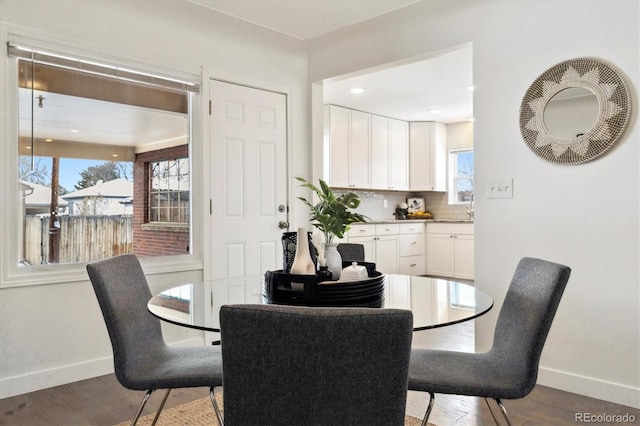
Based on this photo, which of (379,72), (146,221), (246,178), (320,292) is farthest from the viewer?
(379,72)

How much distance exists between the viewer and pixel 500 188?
3.09 m

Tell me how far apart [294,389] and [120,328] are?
1005mm

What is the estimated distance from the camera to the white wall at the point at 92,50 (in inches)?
109

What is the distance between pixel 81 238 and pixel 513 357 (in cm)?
262

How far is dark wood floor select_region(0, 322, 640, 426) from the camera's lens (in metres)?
2.40

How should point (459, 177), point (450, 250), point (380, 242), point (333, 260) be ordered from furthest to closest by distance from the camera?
point (459, 177) < point (450, 250) < point (380, 242) < point (333, 260)

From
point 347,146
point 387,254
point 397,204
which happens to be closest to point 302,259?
point 347,146

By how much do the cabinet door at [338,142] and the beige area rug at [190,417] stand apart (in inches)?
158

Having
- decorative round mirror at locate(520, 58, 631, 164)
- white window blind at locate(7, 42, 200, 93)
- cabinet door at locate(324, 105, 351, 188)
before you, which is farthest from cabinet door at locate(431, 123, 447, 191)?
white window blind at locate(7, 42, 200, 93)

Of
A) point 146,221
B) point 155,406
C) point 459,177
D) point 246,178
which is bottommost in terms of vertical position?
point 155,406

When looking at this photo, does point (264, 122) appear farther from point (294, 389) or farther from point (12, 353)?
point (294, 389)

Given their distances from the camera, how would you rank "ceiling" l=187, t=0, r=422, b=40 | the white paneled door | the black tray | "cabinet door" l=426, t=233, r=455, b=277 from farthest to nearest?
1. "cabinet door" l=426, t=233, r=455, b=277
2. the white paneled door
3. "ceiling" l=187, t=0, r=422, b=40
4. the black tray

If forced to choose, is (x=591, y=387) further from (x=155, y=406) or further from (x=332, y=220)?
(x=155, y=406)

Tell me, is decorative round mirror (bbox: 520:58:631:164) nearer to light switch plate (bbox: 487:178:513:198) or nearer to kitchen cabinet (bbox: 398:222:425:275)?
light switch plate (bbox: 487:178:513:198)
